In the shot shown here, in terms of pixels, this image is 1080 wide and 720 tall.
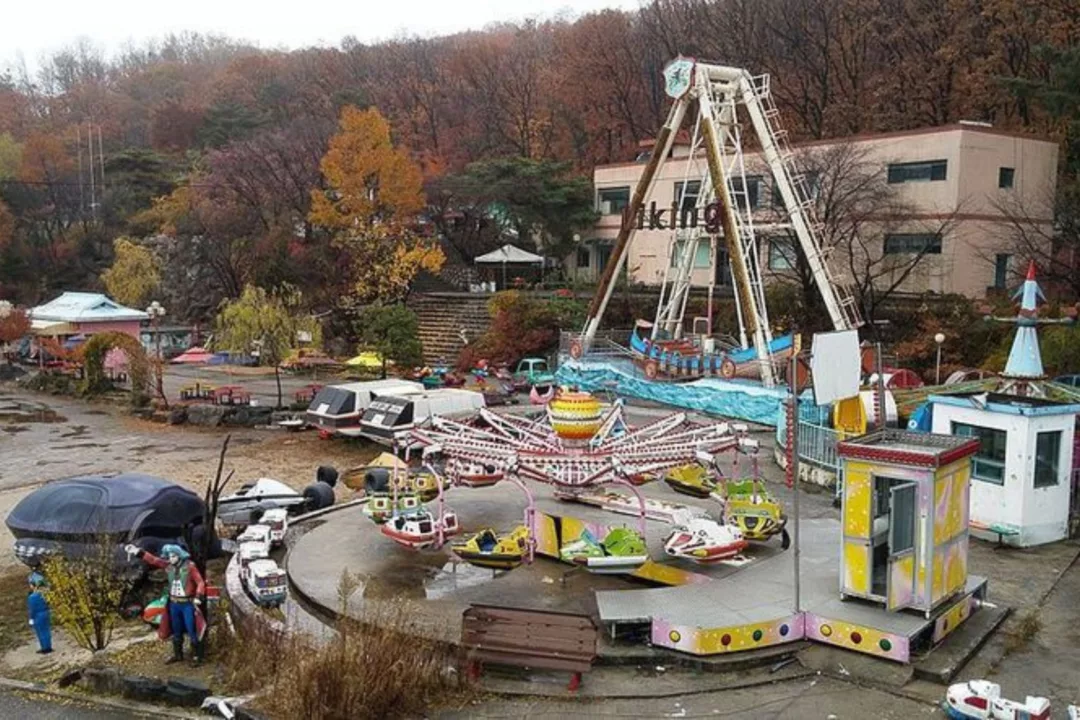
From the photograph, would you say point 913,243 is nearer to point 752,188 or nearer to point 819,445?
point 752,188

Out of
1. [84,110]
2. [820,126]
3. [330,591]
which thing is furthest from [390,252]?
[84,110]

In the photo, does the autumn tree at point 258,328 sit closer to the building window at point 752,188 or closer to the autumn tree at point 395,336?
the autumn tree at point 395,336

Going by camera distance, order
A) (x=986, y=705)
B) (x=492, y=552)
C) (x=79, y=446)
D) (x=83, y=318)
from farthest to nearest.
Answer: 1. (x=83, y=318)
2. (x=79, y=446)
3. (x=492, y=552)
4. (x=986, y=705)

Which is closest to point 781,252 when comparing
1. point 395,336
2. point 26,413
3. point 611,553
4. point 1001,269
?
point 1001,269

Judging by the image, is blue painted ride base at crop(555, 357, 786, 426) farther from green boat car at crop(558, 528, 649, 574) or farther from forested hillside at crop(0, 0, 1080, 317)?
forested hillside at crop(0, 0, 1080, 317)

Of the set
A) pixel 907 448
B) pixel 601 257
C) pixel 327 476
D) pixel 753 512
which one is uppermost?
pixel 601 257

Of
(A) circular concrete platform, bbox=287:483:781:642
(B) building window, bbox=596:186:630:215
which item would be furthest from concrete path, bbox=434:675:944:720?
(B) building window, bbox=596:186:630:215
